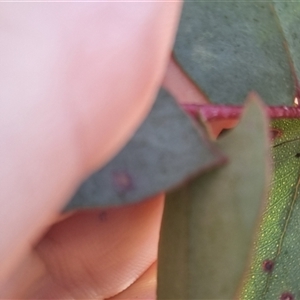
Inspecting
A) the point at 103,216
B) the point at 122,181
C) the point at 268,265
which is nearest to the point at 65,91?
the point at 122,181

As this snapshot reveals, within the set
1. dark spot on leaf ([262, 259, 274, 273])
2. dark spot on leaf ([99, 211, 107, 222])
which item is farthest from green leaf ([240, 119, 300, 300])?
dark spot on leaf ([99, 211, 107, 222])

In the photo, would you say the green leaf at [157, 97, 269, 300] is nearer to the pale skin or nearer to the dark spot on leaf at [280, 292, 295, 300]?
the pale skin

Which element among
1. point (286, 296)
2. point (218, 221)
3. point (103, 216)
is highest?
point (218, 221)

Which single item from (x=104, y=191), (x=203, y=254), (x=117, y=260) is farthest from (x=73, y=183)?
(x=117, y=260)

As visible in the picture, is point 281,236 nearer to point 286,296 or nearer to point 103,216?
point 286,296

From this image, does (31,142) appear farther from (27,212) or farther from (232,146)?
(232,146)

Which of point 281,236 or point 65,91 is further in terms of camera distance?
point 281,236
